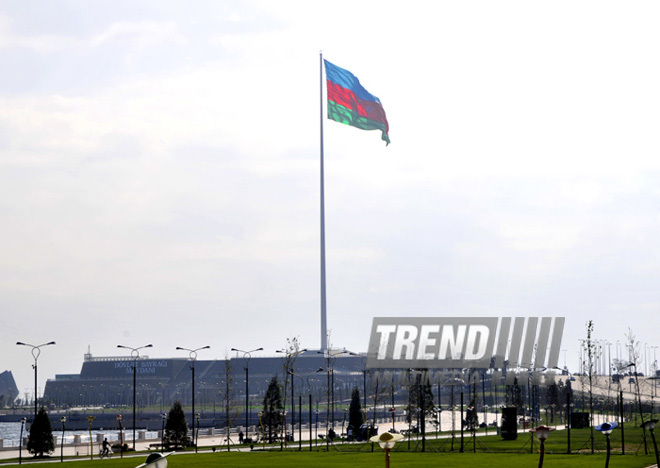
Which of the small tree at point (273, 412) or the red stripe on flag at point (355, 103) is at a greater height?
the red stripe on flag at point (355, 103)

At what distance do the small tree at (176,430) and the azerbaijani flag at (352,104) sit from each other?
107 ft

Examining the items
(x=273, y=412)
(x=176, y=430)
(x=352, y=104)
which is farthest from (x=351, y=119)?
(x=273, y=412)

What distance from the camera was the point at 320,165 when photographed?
518ft

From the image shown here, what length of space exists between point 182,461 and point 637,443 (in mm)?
33667

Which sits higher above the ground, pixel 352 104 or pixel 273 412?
pixel 352 104

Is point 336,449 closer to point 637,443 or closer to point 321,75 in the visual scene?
point 637,443

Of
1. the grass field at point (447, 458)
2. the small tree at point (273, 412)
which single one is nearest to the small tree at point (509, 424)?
the grass field at point (447, 458)

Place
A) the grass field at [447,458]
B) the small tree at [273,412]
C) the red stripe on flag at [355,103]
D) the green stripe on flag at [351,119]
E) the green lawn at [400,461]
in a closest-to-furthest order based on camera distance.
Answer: the green lawn at [400,461], the grass field at [447,458], the green stripe on flag at [351,119], the red stripe on flag at [355,103], the small tree at [273,412]

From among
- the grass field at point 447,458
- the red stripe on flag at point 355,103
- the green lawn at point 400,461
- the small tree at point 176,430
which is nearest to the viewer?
the green lawn at point 400,461

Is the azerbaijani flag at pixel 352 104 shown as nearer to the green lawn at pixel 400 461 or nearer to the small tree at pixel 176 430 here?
the small tree at pixel 176 430

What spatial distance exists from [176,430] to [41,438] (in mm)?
12992

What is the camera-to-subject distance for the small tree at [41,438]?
73.2 meters

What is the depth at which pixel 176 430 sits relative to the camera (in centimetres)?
8212

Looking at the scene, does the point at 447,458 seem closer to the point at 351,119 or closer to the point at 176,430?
the point at 176,430
